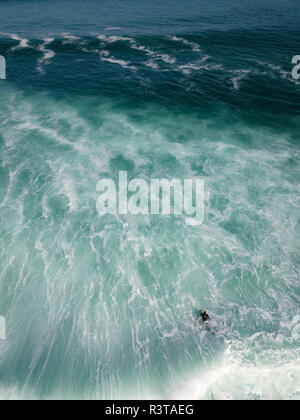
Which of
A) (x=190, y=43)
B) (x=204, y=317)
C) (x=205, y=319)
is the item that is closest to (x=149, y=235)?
(x=204, y=317)

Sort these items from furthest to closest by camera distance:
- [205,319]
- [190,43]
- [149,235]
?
1. [190,43]
2. [149,235]
3. [205,319]

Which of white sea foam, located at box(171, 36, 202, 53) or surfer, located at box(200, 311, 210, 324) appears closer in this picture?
surfer, located at box(200, 311, 210, 324)

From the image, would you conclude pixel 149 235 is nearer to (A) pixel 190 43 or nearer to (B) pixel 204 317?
(B) pixel 204 317

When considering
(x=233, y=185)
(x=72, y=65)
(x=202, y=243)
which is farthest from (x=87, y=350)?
(x=72, y=65)

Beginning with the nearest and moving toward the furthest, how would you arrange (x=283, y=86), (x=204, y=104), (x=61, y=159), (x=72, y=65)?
(x=61, y=159), (x=204, y=104), (x=283, y=86), (x=72, y=65)

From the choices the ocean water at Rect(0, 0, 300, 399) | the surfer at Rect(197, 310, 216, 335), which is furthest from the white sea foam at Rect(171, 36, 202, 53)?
the surfer at Rect(197, 310, 216, 335)

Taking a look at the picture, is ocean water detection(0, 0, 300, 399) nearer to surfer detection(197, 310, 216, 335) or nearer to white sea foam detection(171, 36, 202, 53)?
surfer detection(197, 310, 216, 335)

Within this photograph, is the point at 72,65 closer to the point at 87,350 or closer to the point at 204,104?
the point at 204,104

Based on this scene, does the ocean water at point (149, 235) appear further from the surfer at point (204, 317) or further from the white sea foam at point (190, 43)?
the white sea foam at point (190, 43)
